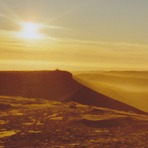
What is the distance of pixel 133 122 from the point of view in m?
12.0

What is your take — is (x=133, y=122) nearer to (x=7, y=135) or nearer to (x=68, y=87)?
(x=7, y=135)

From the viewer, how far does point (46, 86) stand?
30.8 meters

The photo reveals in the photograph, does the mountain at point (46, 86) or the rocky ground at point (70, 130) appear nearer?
the rocky ground at point (70, 130)

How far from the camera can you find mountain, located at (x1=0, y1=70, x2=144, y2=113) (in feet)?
91.4

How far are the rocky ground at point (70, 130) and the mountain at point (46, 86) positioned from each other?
42.2 feet

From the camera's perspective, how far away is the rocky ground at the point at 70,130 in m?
9.28

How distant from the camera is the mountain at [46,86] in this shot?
27.9 meters

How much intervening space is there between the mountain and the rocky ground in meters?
12.9

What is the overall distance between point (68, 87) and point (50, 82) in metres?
1.80

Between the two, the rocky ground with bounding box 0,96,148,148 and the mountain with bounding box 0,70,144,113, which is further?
the mountain with bounding box 0,70,144,113

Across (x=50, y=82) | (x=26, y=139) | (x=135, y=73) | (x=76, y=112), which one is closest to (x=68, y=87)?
(x=50, y=82)

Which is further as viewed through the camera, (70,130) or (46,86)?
(46,86)

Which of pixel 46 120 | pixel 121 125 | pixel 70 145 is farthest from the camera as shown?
pixel 46 120

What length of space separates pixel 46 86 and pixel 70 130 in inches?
789
